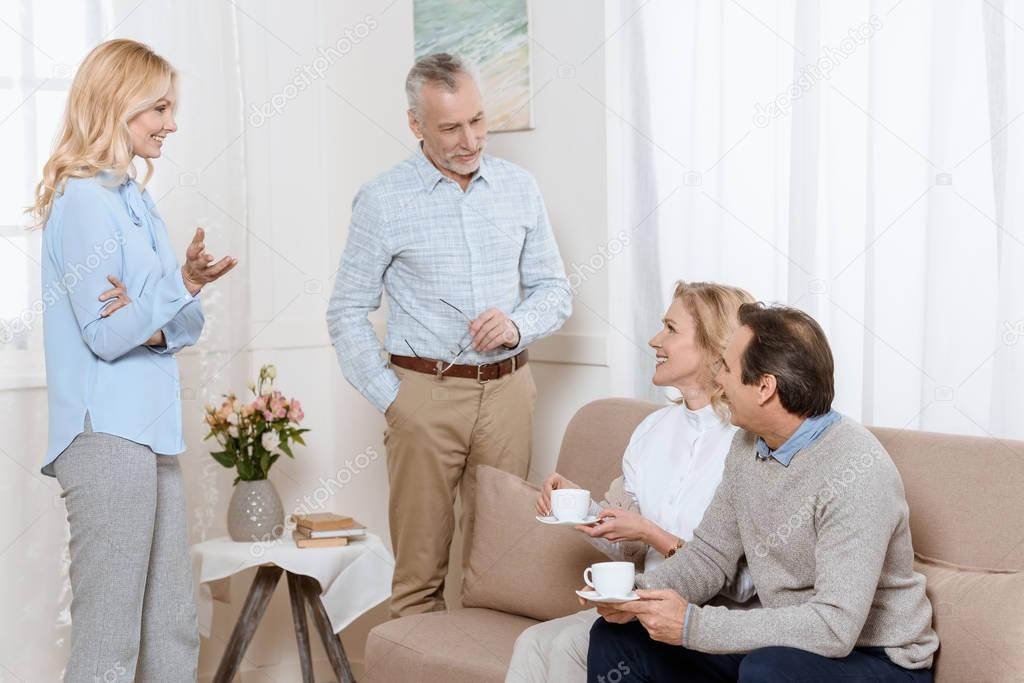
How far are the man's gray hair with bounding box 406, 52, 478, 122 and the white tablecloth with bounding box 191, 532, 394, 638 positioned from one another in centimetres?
125

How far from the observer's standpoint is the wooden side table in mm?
3381

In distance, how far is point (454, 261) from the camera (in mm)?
3072

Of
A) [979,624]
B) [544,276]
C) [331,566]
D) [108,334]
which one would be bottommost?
[331,566]

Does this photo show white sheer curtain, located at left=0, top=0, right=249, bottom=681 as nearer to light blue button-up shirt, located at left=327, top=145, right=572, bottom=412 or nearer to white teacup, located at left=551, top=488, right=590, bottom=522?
light blue button-up shirt, located at left=327, top=145, right=572, bottom=412

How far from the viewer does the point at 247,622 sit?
3.40m

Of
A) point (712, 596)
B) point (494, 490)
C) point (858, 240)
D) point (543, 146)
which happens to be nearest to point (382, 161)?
point (543, 146)

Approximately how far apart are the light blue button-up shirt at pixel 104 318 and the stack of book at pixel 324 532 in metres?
0.89

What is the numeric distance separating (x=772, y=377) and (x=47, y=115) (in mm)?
2380

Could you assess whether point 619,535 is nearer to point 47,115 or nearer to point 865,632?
point 865,632

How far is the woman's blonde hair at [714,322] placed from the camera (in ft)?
8.11

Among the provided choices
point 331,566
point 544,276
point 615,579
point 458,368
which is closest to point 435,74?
point 544,276

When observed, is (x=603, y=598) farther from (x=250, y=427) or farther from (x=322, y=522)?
(x=250, y=427)

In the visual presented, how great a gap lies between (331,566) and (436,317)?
0.81m

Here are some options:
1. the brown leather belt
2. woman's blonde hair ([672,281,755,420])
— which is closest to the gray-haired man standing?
the brown leather belt
